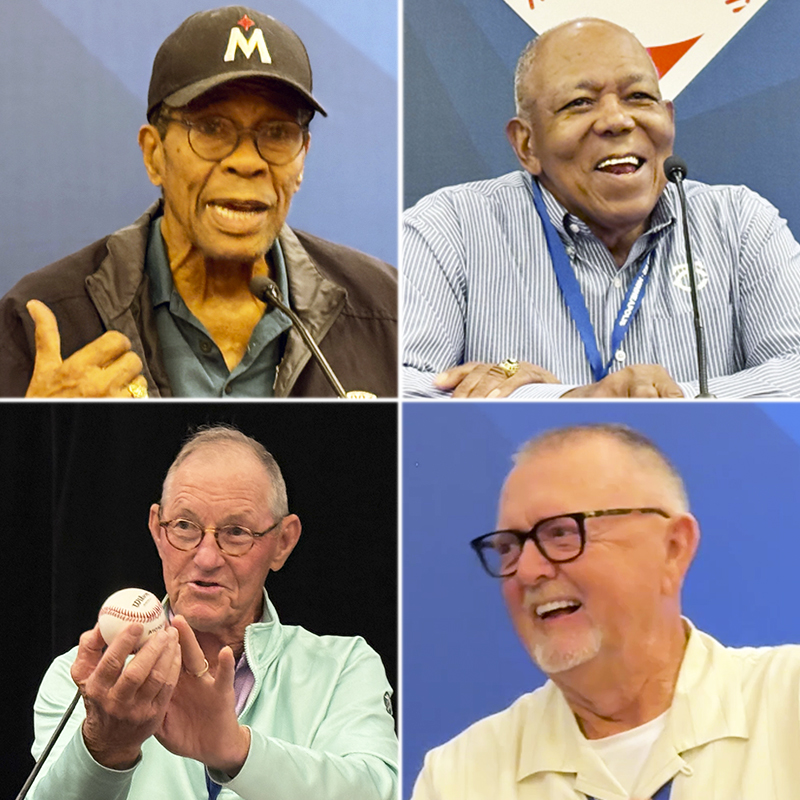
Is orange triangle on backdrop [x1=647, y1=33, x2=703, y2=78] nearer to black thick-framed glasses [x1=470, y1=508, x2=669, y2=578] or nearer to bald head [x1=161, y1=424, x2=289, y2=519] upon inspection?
black thick-framed glasses [x1=470, y1=508, x2=669, y2=578]

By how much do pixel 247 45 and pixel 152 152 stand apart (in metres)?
0.31

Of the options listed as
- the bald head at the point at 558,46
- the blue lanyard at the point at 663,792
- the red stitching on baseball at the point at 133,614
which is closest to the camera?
the red stitching on baseball at the point at 133,614

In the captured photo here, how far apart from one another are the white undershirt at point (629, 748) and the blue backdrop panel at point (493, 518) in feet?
0.65

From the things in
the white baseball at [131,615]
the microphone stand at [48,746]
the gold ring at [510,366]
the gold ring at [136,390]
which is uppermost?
the gold ring at [510,366]

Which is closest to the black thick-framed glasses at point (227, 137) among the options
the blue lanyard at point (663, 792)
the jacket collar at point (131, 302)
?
the jacket collar at point (131, 302)

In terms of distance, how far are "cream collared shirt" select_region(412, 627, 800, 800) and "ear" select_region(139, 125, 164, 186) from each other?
1364mm

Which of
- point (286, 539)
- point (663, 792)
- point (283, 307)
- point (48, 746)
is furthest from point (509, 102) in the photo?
point (48, 746)

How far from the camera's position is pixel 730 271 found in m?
2.73

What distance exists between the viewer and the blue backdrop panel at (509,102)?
109 inches

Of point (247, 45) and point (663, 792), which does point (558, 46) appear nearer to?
point (247, 45)

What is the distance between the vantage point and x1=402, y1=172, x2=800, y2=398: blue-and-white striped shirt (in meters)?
2.69

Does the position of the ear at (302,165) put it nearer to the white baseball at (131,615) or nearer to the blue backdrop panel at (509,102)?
the blue backdrop panel at (509,102)

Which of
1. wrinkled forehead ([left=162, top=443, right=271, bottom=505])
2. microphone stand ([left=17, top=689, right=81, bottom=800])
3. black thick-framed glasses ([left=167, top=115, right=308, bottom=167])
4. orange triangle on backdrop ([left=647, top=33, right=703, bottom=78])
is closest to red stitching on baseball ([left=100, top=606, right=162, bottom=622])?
microphone stand ([left=17, top=689, right=81, bottom=800])

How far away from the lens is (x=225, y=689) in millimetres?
2463
